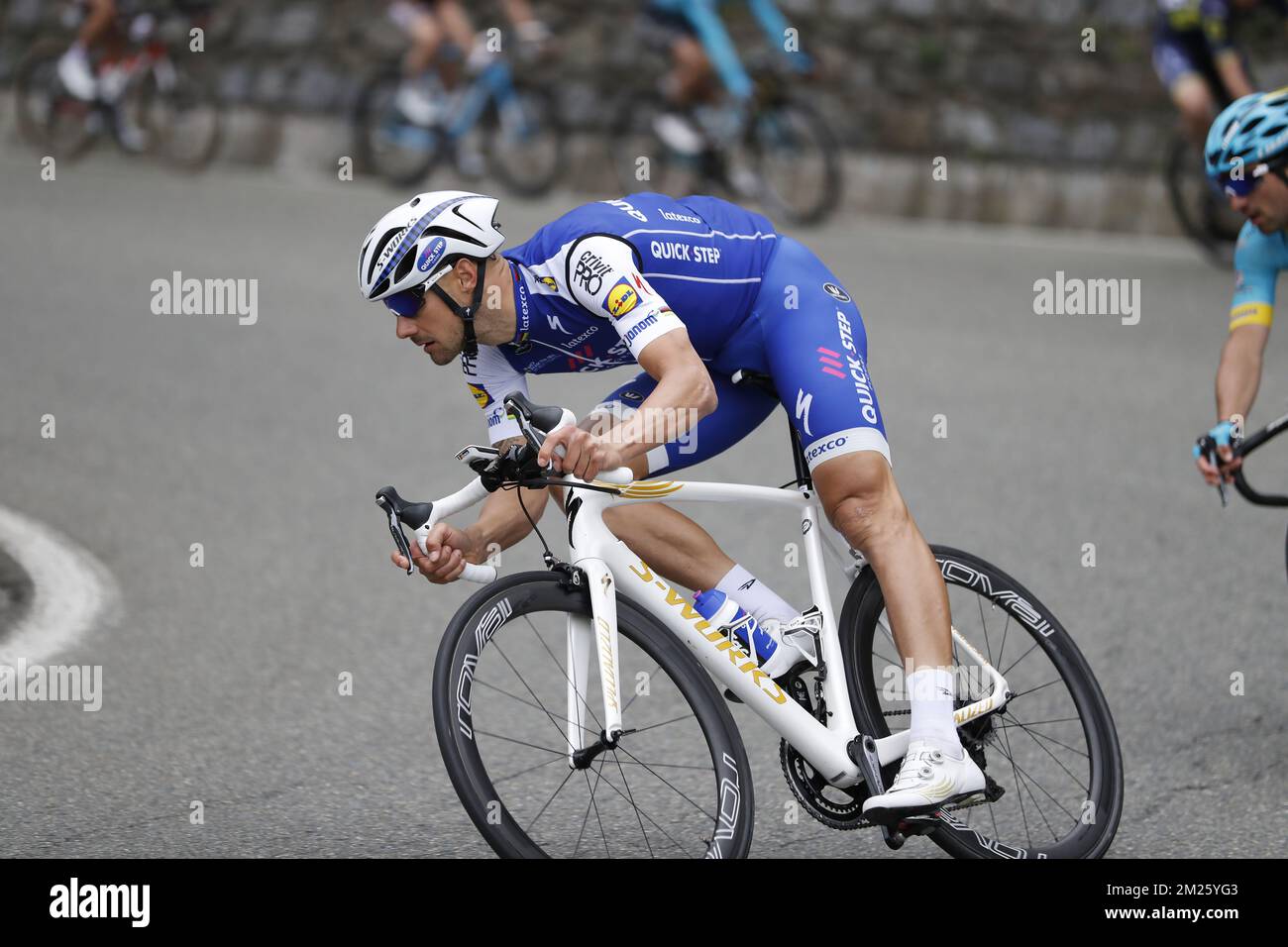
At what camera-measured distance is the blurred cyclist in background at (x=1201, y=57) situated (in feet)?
36.0

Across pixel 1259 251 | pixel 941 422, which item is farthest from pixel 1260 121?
pixel 941 422

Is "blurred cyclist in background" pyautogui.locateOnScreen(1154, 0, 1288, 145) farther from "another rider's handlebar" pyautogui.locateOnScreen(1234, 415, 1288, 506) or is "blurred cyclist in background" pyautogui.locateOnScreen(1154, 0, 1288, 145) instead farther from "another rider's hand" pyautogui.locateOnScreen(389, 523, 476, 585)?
"another rider's hand" pyautogui.locateOnScreen(389, 523, 476, 585)

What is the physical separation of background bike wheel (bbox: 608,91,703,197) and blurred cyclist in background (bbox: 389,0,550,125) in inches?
45.2

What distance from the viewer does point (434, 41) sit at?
573 inches

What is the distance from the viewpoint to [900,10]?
1451 cm

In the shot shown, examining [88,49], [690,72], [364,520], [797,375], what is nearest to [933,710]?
[797,375]

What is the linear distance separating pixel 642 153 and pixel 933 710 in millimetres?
10761

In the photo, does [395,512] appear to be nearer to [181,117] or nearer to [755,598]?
[755,598]

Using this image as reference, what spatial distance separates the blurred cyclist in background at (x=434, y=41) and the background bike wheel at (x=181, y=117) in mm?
1767

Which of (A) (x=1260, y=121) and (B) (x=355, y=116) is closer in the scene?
(A) (x=1260, y=121)

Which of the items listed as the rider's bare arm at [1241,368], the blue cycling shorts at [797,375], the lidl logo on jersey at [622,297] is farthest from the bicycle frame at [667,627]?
the rider's bare arm at [1241,368]

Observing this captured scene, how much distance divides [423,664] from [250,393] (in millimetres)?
3561
